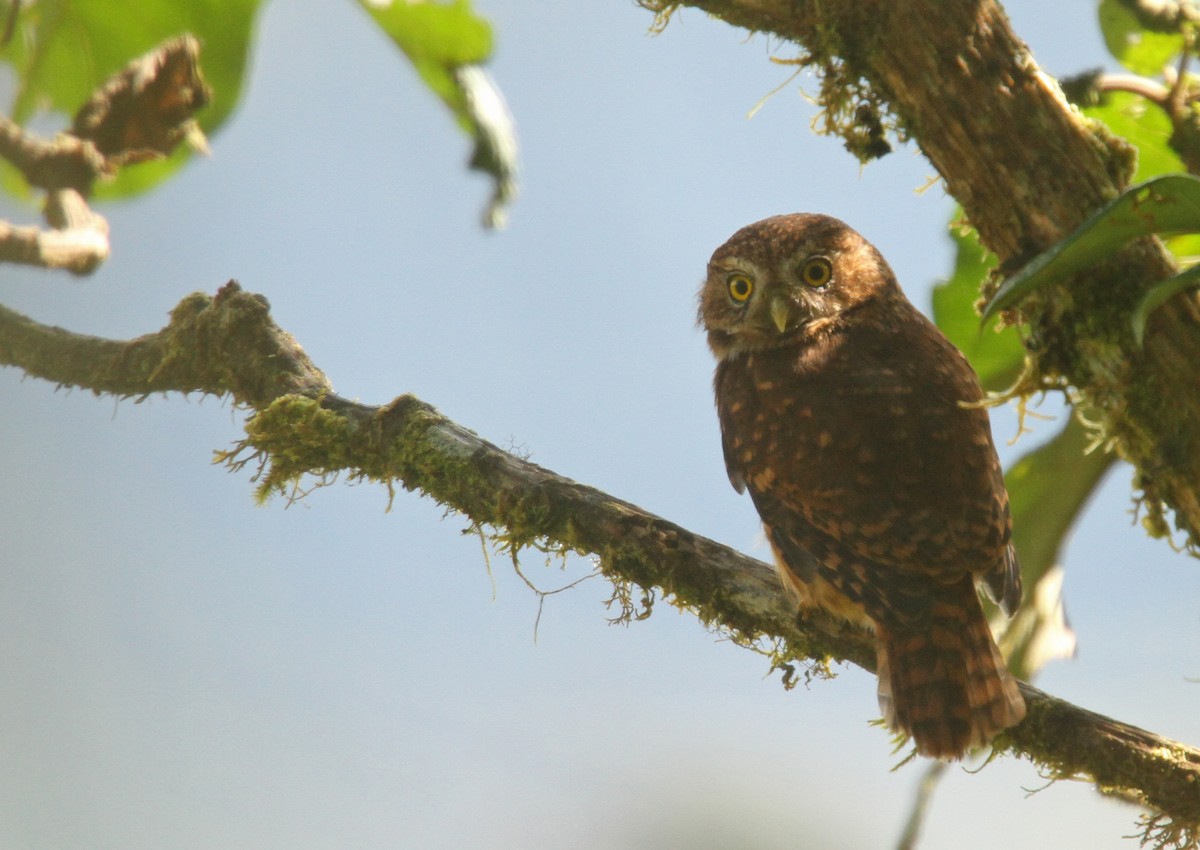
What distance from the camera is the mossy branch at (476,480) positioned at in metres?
1.86

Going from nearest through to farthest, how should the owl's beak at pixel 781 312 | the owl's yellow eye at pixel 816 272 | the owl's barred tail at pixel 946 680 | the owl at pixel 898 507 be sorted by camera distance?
1. the owl's barred tail at pixel 946 680
2. the owl at pixel 898 507
3. the owl's beak at pixel 781 312
4. the owl's yellow eye at pixel 816 272

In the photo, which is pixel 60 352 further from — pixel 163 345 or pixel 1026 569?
pixel 1026 569

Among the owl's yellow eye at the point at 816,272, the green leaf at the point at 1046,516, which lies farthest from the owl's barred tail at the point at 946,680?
the owl's yellow eye at the point at 816,272

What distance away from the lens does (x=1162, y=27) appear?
7.41ft

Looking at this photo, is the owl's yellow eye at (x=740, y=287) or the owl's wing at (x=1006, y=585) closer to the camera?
the owl's wing at (x=1006, y=585)

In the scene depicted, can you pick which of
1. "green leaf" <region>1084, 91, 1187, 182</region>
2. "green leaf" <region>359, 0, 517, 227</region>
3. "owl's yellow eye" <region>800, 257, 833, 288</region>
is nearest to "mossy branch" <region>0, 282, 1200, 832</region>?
"green leaf" <region>359, 0, 517, 227</region>

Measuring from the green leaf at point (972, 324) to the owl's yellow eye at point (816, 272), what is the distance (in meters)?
0.36

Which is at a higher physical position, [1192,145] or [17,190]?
[1192,145]

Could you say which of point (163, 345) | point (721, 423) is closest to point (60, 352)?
point (163, 345)

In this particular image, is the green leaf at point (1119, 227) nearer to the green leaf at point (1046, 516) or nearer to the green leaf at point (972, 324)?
the green leaf at point (972, 324)

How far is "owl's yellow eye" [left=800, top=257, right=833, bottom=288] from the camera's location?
2.77 m

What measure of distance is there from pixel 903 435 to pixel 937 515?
0.63 ft

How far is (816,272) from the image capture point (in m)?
2.78

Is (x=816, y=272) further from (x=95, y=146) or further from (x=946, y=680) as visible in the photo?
(x=95, y=146)
